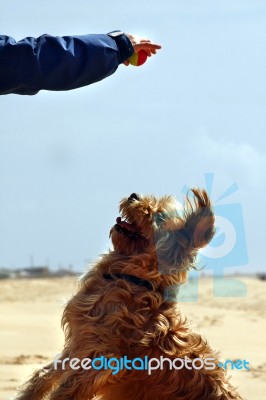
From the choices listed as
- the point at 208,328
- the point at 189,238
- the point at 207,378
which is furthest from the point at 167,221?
the point at 208,328

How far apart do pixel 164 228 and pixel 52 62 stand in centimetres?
193

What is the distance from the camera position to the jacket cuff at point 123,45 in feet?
12.8

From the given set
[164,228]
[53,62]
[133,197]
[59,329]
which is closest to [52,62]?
[53,62]

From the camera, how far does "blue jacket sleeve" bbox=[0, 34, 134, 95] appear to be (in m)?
3.62

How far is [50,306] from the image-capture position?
1638 centimetres

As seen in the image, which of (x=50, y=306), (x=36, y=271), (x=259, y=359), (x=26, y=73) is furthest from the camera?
(x=36, y=271)

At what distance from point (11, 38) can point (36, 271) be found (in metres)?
28.4

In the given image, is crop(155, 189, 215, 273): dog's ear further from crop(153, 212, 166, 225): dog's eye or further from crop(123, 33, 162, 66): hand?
crop(123, 33, 162, 66): hand

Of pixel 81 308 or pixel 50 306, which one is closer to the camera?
pixel 81 308

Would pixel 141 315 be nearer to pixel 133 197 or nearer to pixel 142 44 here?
pixel 133 197

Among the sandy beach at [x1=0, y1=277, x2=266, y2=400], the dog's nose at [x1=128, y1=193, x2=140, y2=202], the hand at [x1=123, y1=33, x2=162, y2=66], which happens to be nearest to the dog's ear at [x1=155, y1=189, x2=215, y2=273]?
the dog's nose at [x1=128, y1=193, x2=140, y2=202]

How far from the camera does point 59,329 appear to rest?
12.2 metres

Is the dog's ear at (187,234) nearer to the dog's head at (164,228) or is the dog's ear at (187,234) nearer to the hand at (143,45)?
the dog's head at (164,228)

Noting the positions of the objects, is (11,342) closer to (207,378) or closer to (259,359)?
(259,359)
